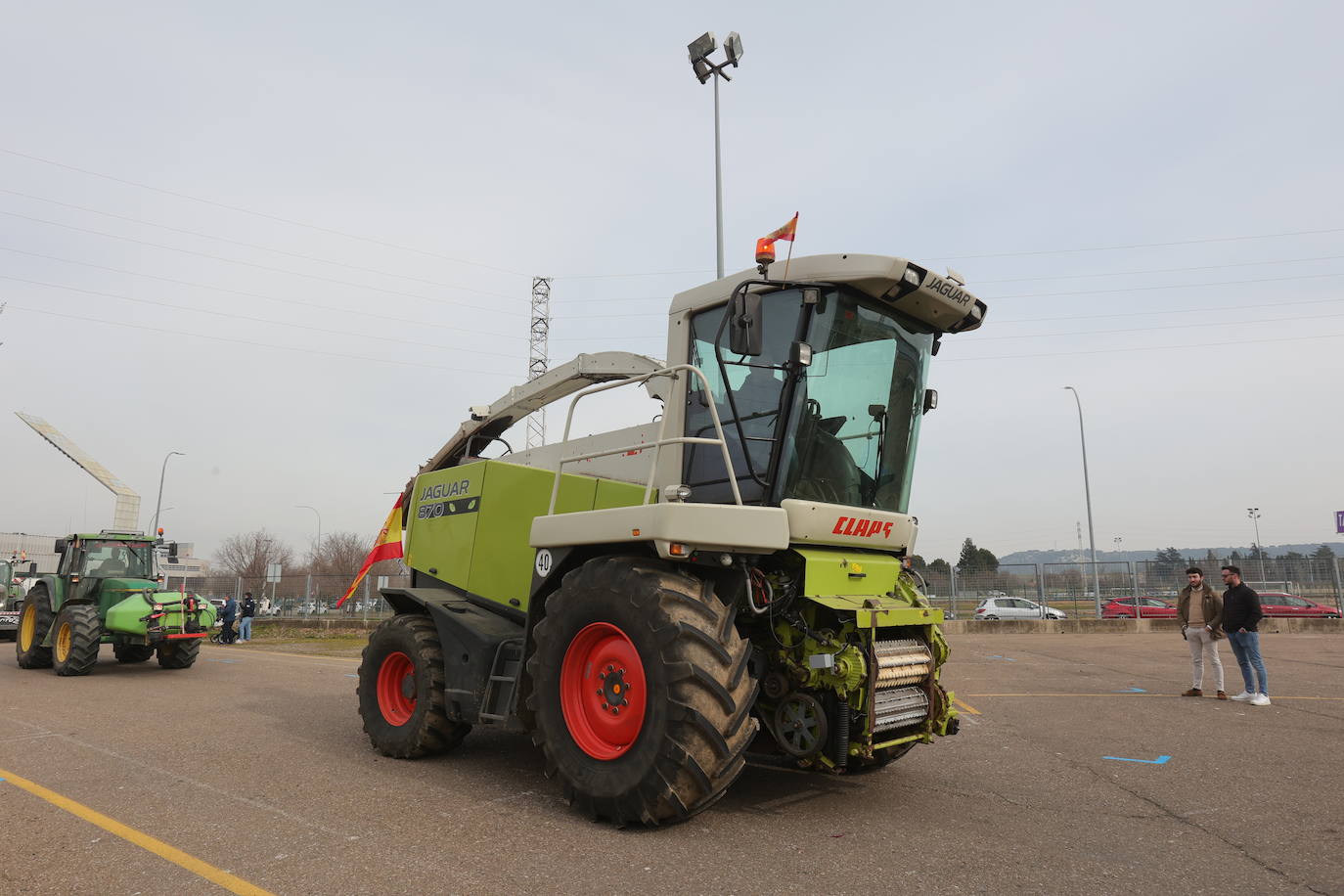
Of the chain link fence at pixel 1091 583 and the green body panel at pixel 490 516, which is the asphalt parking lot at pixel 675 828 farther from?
the chain link fence at pixel 1091 583

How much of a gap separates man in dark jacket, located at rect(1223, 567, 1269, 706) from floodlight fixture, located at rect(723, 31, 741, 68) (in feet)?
33.0

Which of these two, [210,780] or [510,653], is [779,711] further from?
[210,780]

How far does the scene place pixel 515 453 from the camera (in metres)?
7.57

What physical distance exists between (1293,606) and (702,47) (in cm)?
2279

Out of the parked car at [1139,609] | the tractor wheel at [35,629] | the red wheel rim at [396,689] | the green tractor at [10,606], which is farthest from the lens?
the parked car at [1139,609]

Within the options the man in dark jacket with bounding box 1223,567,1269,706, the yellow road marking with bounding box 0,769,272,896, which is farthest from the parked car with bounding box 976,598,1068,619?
the yellow road marking with bounding box 0,769,272,896

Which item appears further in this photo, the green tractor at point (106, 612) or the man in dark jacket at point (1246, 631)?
the green tractor at point (106, 612)

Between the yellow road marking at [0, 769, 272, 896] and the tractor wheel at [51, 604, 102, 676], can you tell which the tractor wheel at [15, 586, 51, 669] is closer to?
the tractor wheel at [51, 604, 102, 676]

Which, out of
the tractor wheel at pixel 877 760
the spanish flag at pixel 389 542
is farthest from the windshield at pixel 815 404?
the spanish flag at pixel 389 542

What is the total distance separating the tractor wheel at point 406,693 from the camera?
242 inches

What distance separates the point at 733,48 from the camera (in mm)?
12836

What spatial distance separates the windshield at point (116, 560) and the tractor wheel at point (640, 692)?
1216 cm

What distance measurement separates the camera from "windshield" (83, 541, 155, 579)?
13.7 meters

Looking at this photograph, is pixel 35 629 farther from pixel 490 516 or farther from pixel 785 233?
pixel 785 233
